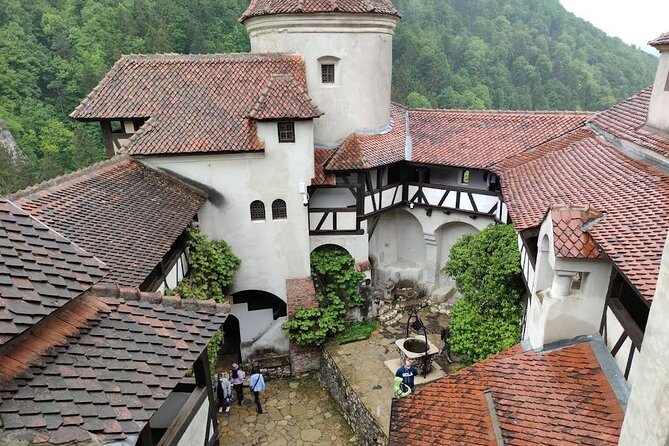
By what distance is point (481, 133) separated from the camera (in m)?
17.4

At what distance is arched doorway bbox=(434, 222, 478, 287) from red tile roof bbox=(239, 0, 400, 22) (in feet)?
27.2

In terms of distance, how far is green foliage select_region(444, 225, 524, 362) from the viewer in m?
11.5

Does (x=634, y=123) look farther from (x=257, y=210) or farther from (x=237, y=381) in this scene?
(x=237, y=381)

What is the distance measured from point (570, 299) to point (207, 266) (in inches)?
383

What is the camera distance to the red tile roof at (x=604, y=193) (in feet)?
21.2

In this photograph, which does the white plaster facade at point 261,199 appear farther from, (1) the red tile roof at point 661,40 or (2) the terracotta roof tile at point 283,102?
(1) the red tile roof at point 661,40

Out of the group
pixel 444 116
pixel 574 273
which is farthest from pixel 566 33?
pixel 574 273

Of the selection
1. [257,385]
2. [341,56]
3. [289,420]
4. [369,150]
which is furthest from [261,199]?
[289,420]

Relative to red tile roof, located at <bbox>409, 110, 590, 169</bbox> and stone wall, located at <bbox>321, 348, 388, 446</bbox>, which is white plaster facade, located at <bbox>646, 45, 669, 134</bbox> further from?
stone wall, located at <bbox>321, 348, 388, 446</bbox>

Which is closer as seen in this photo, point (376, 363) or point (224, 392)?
point (224, 392)

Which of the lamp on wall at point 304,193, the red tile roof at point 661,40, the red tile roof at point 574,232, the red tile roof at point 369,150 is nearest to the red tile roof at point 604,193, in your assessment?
the red tile roof at point 574,232

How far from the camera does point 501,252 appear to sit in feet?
40.1

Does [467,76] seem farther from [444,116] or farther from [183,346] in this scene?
[183,346]

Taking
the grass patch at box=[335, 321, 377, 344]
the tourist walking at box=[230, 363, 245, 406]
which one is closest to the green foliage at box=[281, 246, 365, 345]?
the grass patch at box=[335, 321, 377, 344]
